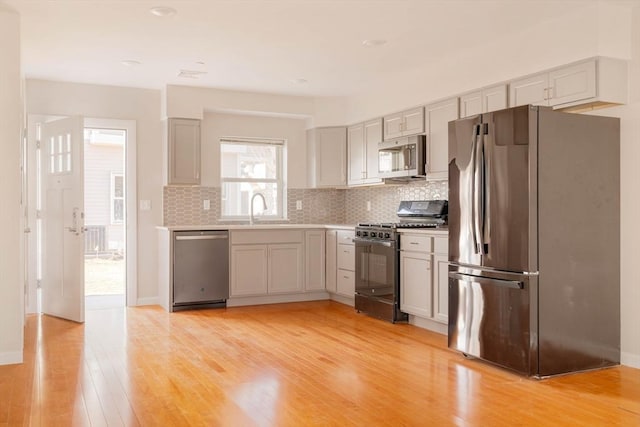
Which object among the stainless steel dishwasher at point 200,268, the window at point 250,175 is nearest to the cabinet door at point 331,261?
the window at point 250,175

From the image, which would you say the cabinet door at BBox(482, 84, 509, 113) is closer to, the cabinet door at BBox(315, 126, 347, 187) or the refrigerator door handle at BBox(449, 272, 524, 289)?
the refrigerator door handle at BBox(449, 272, 524, 289)

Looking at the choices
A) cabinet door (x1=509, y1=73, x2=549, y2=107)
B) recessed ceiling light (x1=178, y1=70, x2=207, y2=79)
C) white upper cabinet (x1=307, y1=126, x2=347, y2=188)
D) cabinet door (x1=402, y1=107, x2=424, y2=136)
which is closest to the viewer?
cabinet door (x1=509, y1=73, x2=549, y2=107)

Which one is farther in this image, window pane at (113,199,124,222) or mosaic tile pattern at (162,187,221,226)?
window pane at (113,199,124,222)

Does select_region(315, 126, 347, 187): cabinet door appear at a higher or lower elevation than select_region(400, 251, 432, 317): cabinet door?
higher

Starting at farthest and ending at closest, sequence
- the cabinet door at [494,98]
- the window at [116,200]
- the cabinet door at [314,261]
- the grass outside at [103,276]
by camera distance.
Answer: the window at [116,200]
the grass outside at [103,276]
the cabinet door at [314,261]
the cabinet door at [494,98]

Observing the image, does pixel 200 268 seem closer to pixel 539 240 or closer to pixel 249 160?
pixel 249 160

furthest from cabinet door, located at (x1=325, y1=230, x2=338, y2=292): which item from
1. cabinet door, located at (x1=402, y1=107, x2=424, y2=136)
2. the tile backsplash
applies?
cabinet door, located at (x1=402, y1=107, x2=424, y2=136)

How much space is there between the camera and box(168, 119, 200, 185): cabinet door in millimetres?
6422

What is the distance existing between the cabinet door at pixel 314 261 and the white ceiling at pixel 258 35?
1.85m

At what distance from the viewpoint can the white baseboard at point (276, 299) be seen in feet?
21.3

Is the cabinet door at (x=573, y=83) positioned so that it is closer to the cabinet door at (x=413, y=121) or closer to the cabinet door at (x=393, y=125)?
the cabinet door at (x=413, y=121)

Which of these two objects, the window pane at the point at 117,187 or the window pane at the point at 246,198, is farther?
the window pane at the point at 117,187

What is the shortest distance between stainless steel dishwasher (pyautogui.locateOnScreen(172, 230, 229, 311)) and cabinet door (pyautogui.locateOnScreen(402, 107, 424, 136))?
2.29 m

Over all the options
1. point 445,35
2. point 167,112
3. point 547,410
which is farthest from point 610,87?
point 167,112
